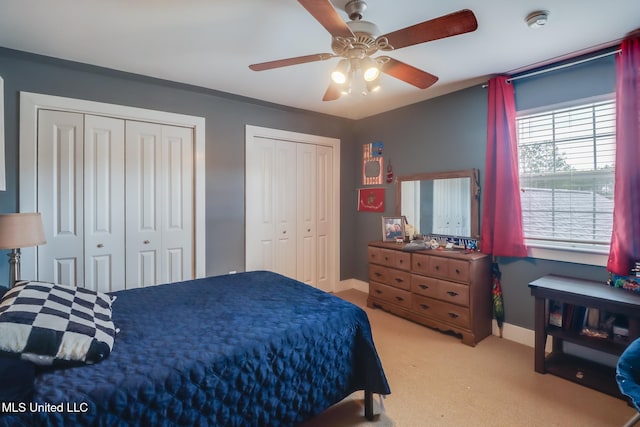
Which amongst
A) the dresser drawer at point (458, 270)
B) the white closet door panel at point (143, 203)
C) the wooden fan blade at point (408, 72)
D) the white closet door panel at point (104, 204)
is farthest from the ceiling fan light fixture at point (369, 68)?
the white closet door panel at point (104, 204)

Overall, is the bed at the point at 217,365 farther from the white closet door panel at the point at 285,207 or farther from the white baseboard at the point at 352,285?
the white baseboard at the point at 352,285

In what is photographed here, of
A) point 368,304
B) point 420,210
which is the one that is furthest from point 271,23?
point 368,304

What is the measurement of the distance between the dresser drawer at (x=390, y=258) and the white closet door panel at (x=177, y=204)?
2.01m

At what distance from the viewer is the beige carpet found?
185 cm

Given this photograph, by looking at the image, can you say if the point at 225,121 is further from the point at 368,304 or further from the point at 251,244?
the point at 368,304

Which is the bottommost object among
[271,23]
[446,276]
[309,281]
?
[309,281]

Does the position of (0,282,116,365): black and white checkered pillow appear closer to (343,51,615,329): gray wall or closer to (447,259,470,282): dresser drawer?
(447,259,470,282): dresser drawer

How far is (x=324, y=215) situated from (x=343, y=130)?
1249 mm

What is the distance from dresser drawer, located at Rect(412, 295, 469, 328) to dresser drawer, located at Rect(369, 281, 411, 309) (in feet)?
0.32

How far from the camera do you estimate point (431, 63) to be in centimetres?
263

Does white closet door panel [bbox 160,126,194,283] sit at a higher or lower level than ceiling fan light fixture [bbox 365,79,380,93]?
lower

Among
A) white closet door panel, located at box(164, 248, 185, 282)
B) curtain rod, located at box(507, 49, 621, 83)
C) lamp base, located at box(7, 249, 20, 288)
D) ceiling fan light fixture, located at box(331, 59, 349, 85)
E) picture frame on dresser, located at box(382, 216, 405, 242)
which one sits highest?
curtain rod, located at box(507, 49, 621, 83)

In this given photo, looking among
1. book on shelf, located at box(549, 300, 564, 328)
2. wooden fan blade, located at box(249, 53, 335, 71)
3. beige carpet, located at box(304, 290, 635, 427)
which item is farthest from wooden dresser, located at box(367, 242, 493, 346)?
wooden fan blade, located at box(249, 53, 335, 71)

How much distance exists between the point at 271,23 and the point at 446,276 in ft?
8.35
